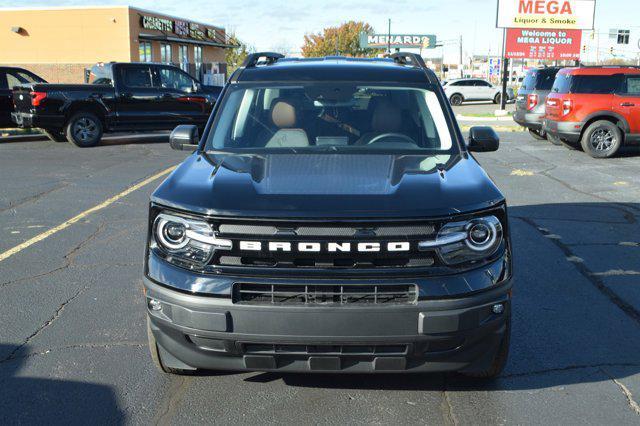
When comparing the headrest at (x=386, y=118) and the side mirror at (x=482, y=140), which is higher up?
the headrest at (x=386, y=118)

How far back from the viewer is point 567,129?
47.5 ft

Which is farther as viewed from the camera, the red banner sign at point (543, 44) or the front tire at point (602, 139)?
the red banner sign at point (543, 44)

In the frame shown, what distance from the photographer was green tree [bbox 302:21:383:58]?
8542 cm

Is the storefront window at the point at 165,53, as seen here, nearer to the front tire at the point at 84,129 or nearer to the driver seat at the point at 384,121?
the front tire at the point at 84,129

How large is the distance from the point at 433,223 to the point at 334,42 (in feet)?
280

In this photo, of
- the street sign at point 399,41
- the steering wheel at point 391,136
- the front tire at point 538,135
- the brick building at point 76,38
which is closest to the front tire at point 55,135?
the front tire at point 538,135

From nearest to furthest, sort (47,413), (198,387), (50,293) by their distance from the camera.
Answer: (47,413)
(198,387)
(50,293)

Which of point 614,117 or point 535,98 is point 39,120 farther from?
point 614,117

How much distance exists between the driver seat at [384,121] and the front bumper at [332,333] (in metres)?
1.62

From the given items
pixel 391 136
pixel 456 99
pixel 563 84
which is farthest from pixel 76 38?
pixel 391 136

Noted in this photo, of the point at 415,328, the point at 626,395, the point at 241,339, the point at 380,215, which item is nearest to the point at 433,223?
the point at 380,215

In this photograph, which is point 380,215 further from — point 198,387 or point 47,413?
point 47,413

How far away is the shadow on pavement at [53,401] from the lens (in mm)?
3338

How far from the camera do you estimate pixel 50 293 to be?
17.3 ft
